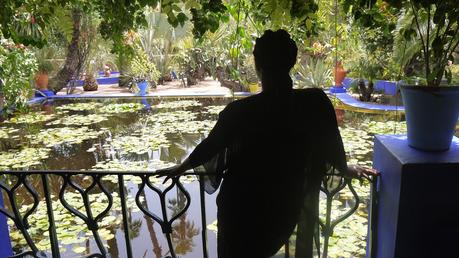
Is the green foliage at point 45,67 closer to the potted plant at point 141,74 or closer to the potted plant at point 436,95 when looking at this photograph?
the potted plant at point 141,74

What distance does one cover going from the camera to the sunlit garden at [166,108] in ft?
4.32

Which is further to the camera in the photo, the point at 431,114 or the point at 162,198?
the point at 162,198

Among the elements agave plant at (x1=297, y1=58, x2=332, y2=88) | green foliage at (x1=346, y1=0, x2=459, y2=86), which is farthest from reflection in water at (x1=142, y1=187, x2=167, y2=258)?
agave plant at (x1=297, y1=58, x2=332, y2=88)

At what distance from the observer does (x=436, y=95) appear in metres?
1.12

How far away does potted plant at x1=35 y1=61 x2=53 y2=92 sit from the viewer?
1186 centimetres

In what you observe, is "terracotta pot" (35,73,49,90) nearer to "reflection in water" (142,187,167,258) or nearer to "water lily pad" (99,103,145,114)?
"water lily pad" (99,103,145,114)

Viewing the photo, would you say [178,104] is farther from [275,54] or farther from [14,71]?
[275,54]

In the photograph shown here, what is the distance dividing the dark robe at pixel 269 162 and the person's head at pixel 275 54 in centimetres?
7

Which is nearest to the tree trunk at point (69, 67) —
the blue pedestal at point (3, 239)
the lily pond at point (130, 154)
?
the lily pond at point (130, 154)

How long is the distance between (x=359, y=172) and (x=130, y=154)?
4585 millimetres

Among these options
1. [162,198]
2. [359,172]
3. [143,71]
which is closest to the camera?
[359,172]

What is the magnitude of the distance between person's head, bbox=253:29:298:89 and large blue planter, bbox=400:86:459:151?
0.43 meters

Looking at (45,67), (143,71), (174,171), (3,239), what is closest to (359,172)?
(174,171)

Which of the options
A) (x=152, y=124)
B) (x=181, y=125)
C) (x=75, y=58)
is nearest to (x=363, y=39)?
(x=181, y=125)
